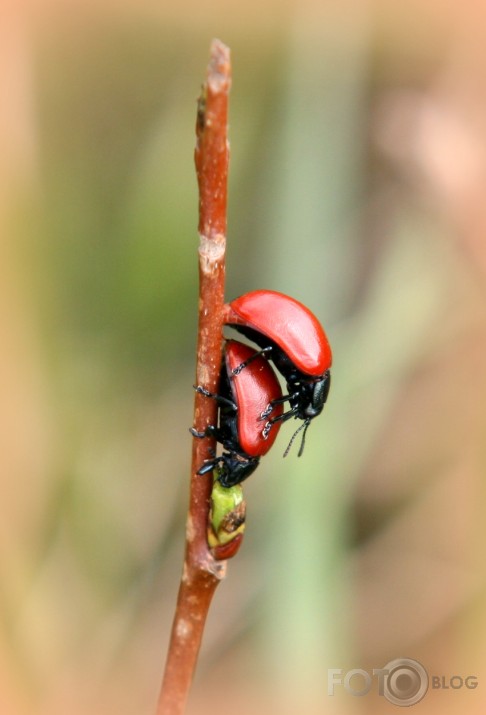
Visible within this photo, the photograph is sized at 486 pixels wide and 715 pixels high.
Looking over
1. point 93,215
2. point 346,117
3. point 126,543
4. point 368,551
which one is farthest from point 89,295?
point 368,551

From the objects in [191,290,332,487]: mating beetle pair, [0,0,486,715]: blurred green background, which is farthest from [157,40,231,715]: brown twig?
[0,0,486,715]: blurred green background

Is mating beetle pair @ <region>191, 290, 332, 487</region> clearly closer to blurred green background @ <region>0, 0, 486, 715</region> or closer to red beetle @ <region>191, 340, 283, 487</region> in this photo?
red beetle @ <region>191, 340, 283, 487</region>

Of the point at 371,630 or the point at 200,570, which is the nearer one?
the point at 200,570

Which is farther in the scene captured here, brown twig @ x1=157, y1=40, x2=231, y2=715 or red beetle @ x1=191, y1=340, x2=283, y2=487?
red beetle @ x1=191, y1=340, x2=283, y2=487

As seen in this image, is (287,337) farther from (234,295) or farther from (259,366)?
(234,295)

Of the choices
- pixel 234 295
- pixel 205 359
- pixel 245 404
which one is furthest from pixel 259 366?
pixel 234 295

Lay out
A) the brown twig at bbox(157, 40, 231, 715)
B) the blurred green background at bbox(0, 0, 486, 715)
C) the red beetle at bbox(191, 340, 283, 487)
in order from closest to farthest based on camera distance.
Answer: the brown twig at bbox(157, 40, 231, 715)
the red beetle at bbox(191, 340, 283, 487)
the blurred green background at bbox(0, 0, 486, 715)

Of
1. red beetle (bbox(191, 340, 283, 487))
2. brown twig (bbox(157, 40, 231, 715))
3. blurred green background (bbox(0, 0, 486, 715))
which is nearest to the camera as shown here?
brown twig (bbox(157, 40, 231, 715))

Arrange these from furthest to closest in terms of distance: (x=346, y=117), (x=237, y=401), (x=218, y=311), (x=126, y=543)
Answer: (x=346, y=117), (x=126, y=543), (x=237, y=401), (x=218, y=311)

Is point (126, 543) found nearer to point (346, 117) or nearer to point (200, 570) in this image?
point (200, 570)
